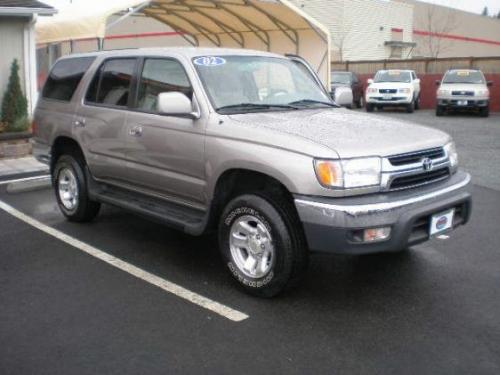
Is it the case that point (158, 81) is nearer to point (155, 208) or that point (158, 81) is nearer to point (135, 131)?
point (135, 131)

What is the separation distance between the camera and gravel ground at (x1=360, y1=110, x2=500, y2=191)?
9859mm

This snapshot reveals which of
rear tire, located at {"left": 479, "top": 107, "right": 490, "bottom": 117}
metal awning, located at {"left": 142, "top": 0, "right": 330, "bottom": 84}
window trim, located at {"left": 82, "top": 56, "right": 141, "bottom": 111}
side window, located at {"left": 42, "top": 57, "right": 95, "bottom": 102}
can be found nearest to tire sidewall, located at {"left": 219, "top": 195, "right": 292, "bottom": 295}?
window trim, located at {"left": 82, "top": 56, "right": 141, "bottom": 111}

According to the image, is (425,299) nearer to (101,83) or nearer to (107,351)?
(107,351)

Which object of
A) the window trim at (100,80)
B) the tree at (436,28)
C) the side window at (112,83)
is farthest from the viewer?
the tree at (436,28)

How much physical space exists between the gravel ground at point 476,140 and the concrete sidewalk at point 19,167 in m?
7.08

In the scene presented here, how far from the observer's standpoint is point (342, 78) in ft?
82.6

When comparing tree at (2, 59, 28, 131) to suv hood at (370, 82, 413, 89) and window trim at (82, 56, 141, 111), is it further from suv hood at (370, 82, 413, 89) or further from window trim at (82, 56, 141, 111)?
suv hood at (370, 82, 413, 89)

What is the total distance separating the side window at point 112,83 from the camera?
18.8 feet

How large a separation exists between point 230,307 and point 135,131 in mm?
1942

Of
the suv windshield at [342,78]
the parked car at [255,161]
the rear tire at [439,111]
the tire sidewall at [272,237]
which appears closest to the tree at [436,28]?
the suv windshield at [342,78]

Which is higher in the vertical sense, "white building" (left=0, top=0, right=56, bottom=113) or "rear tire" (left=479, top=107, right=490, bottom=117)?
"white building" (left=0, top=0, right=56, bottom=113)

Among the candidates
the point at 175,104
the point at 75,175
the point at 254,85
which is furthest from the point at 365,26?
the point at 175,104

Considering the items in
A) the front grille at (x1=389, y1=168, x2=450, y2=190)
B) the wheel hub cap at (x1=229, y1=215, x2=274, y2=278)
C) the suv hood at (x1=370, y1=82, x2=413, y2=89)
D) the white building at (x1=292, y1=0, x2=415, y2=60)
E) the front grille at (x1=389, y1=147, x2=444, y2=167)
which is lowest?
the wheel hub cap at (x1=229, y1=215, x2=274, y2=278)

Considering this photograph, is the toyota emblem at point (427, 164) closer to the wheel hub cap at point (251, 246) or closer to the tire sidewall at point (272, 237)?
the tire sidewall at point (272, 237)
